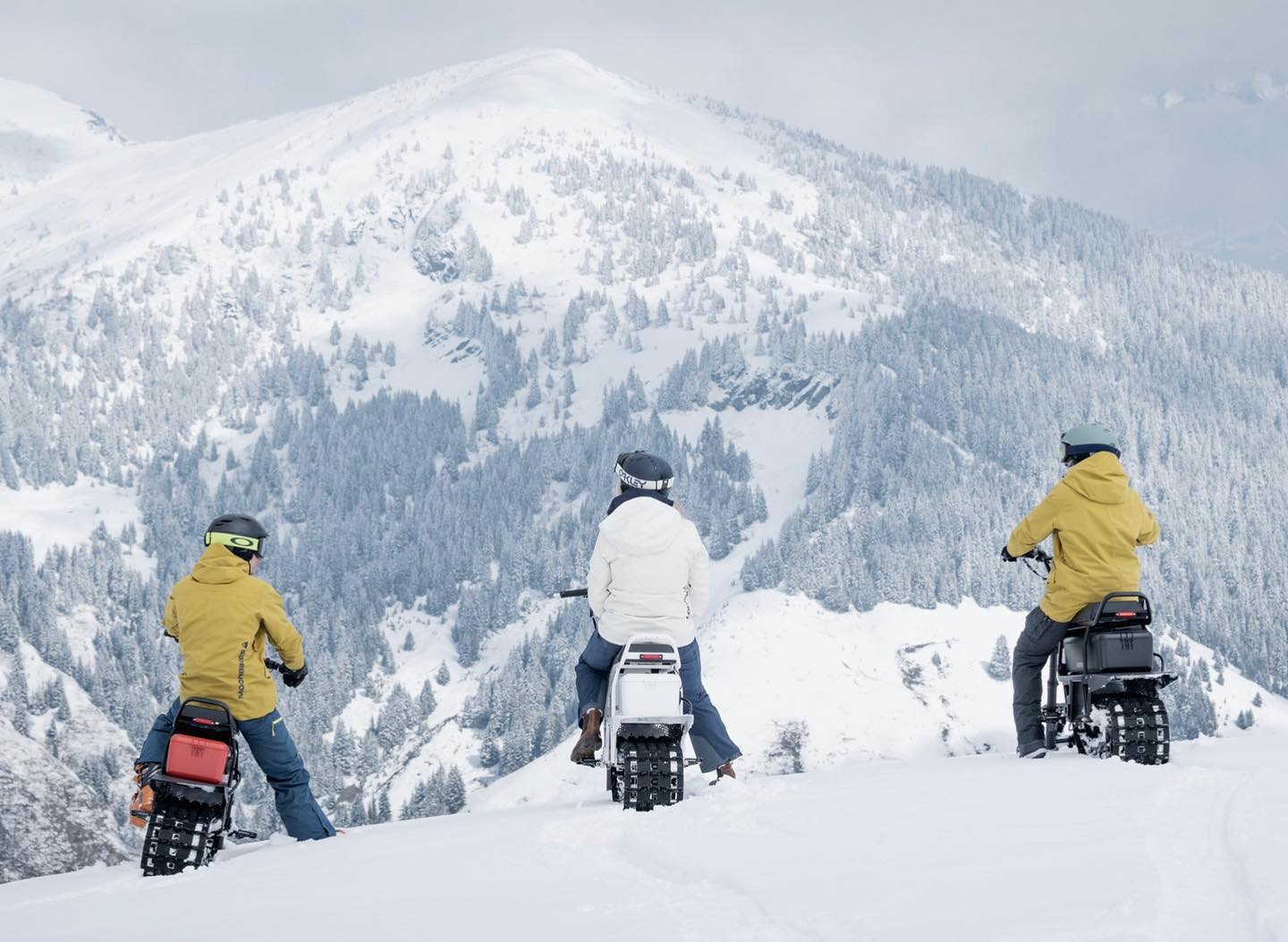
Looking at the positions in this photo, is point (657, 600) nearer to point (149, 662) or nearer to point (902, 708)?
point (902, 708)

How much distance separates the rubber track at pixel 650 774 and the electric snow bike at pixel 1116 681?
3949mm

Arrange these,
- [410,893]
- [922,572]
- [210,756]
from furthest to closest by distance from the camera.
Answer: [922,572], [210,756], [410,893]

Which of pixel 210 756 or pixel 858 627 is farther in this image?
pixel 858 627

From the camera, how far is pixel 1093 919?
4270 millimetres

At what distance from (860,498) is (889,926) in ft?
591

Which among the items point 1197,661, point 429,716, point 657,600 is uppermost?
point 657,600

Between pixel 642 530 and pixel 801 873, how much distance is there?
4.30 meters

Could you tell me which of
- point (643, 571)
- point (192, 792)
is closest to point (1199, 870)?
point (643, 571)

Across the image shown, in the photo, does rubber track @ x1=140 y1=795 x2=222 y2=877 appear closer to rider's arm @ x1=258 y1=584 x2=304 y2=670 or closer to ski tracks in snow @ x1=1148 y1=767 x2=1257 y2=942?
rider's arm @ x1=258 y1=584 x2=304 y2=670

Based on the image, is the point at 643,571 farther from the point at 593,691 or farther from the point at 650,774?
the point at 650,774

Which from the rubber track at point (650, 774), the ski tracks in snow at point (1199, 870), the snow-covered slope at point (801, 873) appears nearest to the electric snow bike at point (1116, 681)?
the snow-covered slope at point (801, 873)

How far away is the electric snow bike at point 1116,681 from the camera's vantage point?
9.52 m

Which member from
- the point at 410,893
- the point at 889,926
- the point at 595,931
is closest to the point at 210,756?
the point at 410,893

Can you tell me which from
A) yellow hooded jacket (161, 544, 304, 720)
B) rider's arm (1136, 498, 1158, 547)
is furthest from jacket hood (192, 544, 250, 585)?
rider's arm (1136, 498, 1158, 547)
